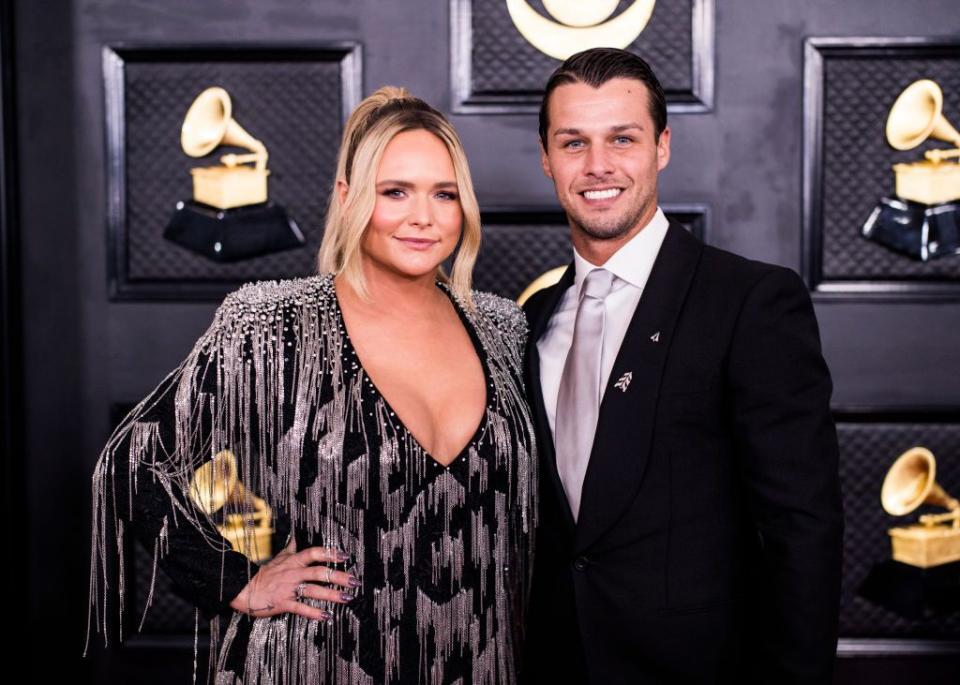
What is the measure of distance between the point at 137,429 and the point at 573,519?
2.62ft

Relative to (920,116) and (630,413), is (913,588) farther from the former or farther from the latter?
(630,413)

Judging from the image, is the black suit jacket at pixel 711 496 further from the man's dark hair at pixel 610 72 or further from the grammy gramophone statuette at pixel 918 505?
the grammy gramophone statuette at pixel 918 505

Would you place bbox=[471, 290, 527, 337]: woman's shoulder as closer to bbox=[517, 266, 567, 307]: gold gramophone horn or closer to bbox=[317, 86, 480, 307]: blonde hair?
bbox=[317, 86, 480, 307]: blonde hair

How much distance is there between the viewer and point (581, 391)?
5.74 feet

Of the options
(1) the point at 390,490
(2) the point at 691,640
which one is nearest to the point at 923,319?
(2) the point at 691,640

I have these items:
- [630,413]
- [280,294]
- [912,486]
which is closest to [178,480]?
[280,294]

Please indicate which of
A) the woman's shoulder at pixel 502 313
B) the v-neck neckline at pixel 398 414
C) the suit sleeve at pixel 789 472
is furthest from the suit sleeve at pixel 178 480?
the suit sleeve at pixel 789 472

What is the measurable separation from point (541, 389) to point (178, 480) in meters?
0.69

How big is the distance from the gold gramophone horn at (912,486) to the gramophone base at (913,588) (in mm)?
147

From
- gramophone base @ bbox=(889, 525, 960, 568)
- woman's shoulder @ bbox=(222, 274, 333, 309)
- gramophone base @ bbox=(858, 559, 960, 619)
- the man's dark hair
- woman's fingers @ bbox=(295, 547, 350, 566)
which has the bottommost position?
gramophone base @ bbox=(858, 559, 960, 619)

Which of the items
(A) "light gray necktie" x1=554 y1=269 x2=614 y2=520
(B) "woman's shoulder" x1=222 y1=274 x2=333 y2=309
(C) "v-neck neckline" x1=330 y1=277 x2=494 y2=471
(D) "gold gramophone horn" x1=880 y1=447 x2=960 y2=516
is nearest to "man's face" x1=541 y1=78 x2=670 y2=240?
(A) "light gray necktie" x1=554 y1=269 x2=614 y2=520

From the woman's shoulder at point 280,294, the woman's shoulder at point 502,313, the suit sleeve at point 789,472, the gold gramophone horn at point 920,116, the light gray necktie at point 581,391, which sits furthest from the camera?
the gold gramophone horn at point 920,116

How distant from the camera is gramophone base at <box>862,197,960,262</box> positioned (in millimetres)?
2439

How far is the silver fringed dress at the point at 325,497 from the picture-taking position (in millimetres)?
1758
